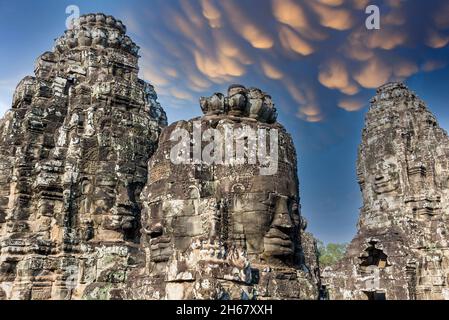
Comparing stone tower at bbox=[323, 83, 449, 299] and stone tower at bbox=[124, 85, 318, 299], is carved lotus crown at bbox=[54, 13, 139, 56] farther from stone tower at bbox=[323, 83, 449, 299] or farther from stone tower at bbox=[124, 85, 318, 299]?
stone tower at bbox=[323, 83, 449, 299]

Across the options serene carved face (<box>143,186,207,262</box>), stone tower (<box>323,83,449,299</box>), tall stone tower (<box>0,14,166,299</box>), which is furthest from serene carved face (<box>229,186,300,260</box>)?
stone tower (<box>323,83,449,299</box>)

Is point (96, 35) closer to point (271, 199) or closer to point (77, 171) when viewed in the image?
point (77, 171)

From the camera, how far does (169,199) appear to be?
652cm

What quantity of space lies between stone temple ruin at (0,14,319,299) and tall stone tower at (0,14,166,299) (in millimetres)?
28

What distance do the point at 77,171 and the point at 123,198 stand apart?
1.31 metres

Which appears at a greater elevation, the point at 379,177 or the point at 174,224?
the point at 379,177

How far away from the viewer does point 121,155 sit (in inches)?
453

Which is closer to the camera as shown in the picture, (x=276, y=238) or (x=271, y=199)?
(x=276, y=238)

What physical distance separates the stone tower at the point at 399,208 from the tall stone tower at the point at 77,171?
7.82 meters

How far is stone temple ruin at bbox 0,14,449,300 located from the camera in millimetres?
6266

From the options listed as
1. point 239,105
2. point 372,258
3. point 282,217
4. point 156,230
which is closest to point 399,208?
point 372,258

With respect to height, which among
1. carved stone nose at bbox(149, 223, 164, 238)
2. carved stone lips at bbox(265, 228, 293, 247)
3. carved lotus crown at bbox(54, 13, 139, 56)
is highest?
carved lotus crown at bbox(54, 13, 139, 56)

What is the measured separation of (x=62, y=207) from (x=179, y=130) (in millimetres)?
5361
